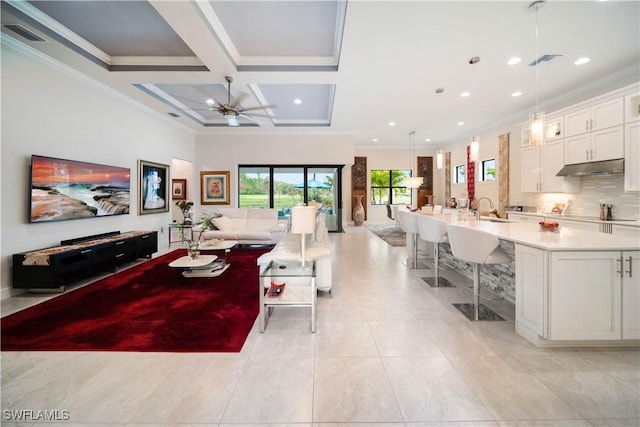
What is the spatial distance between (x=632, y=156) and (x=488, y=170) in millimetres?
4241

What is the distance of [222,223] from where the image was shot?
629cm

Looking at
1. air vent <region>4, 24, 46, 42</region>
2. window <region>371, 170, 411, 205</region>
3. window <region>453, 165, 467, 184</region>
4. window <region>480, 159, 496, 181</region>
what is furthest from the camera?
window <region>371, 170, 411, 205</region>

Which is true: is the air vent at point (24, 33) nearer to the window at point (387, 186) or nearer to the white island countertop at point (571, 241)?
the white island countertop at point (571, 241)

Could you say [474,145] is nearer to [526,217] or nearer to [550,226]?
[550,226]

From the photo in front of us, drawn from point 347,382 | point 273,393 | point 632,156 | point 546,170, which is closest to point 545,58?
point 632,156

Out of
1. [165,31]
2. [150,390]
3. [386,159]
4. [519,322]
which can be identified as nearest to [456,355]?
[519,322]

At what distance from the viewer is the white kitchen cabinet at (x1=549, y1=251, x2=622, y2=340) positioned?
6.70 feet

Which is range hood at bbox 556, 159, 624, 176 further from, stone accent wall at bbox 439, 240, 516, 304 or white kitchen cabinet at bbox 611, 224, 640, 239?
stone accent wall at bbox 439, 240, 516, 304

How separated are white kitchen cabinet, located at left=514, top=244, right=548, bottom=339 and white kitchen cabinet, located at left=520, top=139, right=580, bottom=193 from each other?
3929mm

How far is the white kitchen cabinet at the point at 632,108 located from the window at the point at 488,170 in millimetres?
3803

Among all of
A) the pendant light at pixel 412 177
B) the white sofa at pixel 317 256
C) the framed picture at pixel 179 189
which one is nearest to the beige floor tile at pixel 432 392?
the white sofa at pixel 317 256

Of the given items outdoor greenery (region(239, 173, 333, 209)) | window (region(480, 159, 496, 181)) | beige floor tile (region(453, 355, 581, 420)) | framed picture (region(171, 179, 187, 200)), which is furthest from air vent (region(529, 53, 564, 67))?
framed picture (region(171, 179, 187, 200))

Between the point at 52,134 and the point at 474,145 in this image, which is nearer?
the point at 474,145

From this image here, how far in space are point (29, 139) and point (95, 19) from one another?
1733 mm
